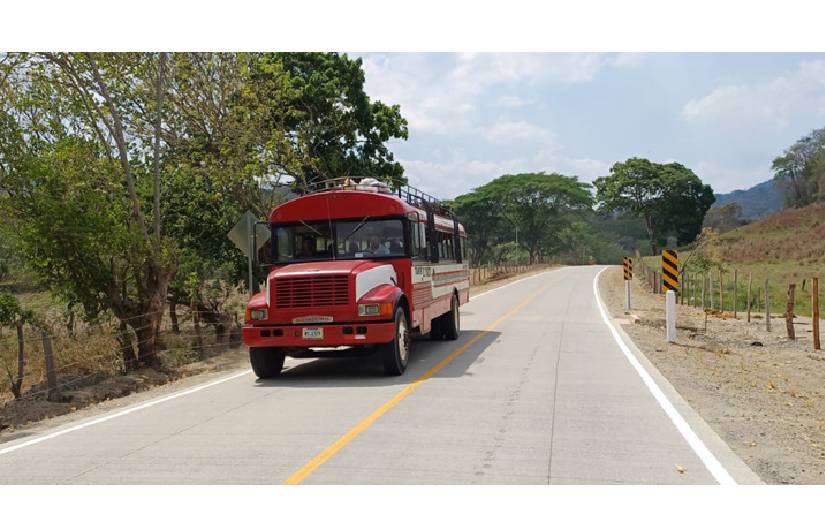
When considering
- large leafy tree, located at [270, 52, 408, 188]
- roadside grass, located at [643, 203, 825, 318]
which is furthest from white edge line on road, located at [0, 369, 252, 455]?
roadside grass, located at [643, 203, 825, 318]

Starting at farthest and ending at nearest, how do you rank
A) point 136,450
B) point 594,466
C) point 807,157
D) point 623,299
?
point 807,157
point 623,299
point 136,450
point 594,466

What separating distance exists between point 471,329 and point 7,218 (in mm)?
11472

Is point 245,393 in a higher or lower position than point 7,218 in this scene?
lower

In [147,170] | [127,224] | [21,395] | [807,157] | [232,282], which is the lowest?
[21,395]

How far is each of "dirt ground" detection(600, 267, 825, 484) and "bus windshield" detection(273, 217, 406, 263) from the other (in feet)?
16.5

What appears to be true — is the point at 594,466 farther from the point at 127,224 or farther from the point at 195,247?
the point at 195,247

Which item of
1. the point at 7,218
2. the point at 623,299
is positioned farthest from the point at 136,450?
the point at 623,299

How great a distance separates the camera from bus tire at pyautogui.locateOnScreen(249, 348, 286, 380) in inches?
487

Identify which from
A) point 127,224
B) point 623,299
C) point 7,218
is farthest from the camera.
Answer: point 623,299

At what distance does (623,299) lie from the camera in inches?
1393

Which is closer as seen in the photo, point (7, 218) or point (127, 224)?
point (7, 218)

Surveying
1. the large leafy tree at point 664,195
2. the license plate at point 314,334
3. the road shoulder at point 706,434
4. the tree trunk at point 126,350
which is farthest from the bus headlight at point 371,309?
the large leafy tree at point 664,195

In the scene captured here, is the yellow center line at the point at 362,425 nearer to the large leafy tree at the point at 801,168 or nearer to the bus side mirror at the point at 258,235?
the bus side mirror at the point at 258,235

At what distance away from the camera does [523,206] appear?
284ft
